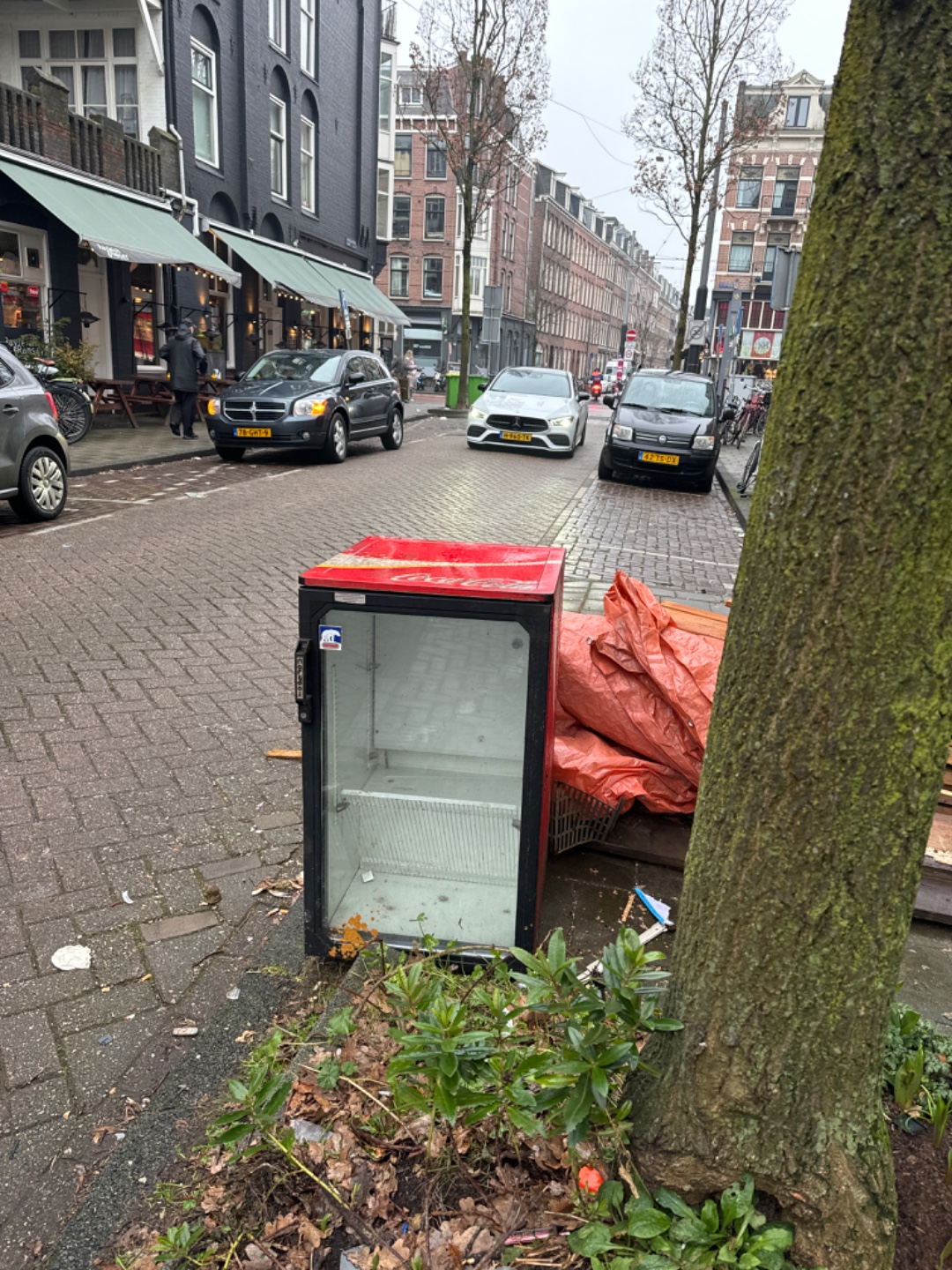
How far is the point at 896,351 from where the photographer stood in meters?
1.16

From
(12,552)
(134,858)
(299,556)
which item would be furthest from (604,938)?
(12,552)

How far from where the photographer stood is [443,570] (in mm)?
2297

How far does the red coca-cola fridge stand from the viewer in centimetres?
224

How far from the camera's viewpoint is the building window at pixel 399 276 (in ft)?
181

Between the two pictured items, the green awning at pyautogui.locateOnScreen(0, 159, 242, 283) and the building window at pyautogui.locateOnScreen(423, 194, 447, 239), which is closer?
the green awning at pyautogui.locateOnScreen(0, 159, 242, 283)

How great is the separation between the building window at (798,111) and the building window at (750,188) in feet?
10.5

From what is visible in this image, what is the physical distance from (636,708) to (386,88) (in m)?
40.7

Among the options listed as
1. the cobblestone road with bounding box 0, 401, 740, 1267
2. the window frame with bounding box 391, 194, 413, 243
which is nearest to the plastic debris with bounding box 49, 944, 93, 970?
the cobblestone road with bounding box 0, 401, 740, 1267

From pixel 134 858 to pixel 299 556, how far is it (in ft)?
15.6

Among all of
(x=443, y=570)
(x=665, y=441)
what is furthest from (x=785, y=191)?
(x=443, y=570)

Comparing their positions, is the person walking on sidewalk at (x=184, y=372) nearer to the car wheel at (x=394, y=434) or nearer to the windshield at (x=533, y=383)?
the car wheel at (x=394, y=434)

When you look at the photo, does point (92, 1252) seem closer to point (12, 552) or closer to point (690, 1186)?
point (690, 1186)

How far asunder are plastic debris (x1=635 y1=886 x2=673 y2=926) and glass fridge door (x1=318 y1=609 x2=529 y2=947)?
0.45 meters

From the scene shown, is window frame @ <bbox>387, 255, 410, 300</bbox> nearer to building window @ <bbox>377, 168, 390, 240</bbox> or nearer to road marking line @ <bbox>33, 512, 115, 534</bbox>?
building window @ <bbox>377, 168, 390, 240</bbox>
